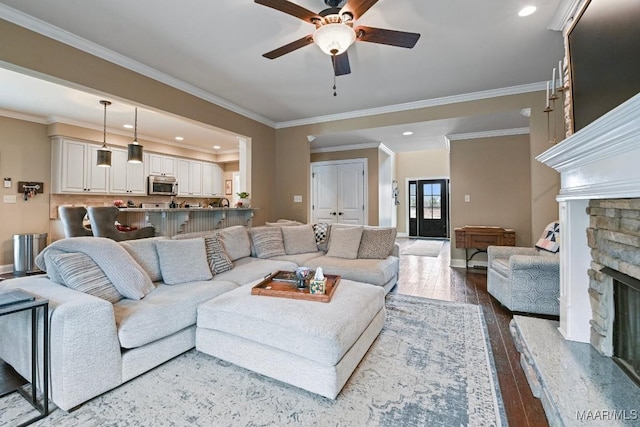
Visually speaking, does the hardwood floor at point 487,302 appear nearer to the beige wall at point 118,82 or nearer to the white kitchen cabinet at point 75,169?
the beige wall at point 118,82

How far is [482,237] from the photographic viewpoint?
4.86 meters

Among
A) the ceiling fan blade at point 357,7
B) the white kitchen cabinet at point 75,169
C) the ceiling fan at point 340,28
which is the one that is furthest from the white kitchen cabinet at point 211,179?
the ceiling fan blade at point 357,7

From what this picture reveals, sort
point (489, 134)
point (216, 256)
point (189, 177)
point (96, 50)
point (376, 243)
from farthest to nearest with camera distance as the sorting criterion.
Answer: point (189, 177)
point (489, 134)
point (376, 243)
point (216, 256)
point (96, 50)

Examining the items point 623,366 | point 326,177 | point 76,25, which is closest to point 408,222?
point 326,177

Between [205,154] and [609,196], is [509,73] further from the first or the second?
[205,154]

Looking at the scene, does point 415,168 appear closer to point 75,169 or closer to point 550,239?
point 550,239

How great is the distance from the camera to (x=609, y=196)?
142cm

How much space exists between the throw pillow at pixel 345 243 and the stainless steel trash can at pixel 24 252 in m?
4.86

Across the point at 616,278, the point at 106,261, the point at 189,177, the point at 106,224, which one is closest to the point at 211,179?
the point at 189,177

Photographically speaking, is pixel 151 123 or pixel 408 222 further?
pixel 408 222

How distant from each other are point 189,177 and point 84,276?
19.1 feet

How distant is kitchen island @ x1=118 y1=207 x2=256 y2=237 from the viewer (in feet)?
12.2

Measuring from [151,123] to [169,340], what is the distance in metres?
4.73

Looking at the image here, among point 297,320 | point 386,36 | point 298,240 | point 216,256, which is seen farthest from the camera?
point 298,240
